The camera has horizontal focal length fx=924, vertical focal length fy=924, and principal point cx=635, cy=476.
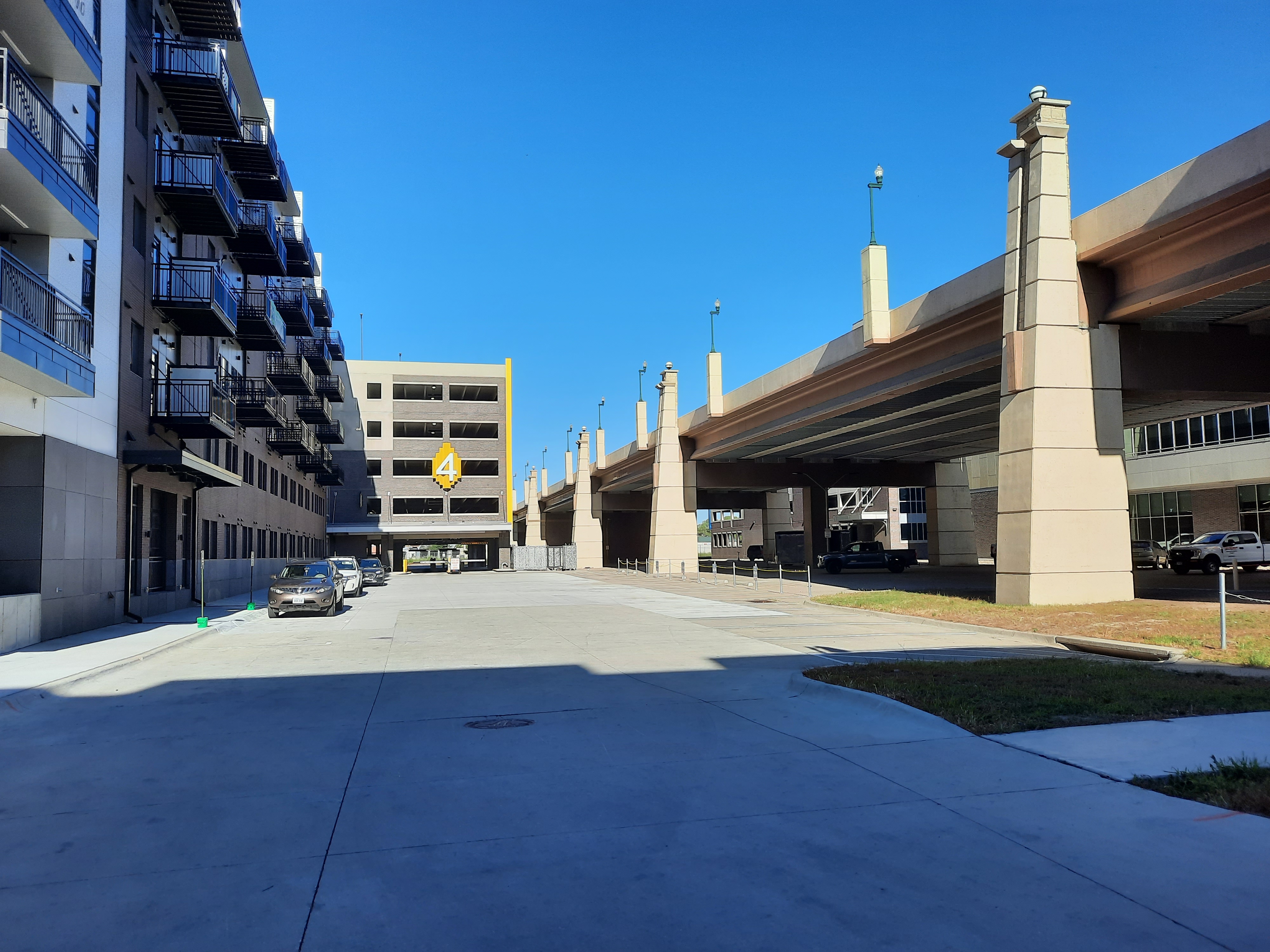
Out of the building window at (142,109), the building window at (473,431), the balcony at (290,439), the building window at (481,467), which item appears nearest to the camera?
the building window at (142,109)

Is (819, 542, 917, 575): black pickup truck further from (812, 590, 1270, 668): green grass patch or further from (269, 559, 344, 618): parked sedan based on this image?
(269, 559, 344, 618): parked sedan

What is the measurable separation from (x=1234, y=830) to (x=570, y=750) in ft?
16.3

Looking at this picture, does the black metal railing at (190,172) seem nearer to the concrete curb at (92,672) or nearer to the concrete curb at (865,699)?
Answer: the concrete curb at (92,672)

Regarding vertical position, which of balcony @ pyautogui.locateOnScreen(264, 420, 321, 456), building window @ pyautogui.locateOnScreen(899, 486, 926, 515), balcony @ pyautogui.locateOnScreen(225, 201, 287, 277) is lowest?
building window @ pyautogui.locateOnScreen(899, 486, 926, 515)

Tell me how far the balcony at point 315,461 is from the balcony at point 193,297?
2522 cm

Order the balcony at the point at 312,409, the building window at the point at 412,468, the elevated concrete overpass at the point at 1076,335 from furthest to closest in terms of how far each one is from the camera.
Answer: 1. the building window at the point at 412,468
2. the balcony at the point at 312,409
3. the elevated concrete overpass at the point at 1076,335

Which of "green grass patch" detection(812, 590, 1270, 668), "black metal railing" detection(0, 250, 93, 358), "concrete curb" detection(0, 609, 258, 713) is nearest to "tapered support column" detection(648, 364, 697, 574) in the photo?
"green grass patch" detection(812, 590, 1270, 668)

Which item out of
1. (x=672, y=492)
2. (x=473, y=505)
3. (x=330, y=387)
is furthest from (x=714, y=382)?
(x=473, y=505)

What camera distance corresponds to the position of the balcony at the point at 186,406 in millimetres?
27422

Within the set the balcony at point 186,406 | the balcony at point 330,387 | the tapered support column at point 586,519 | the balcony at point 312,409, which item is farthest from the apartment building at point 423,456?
the balcony at point 186,406

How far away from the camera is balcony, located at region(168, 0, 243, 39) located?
29.2 m

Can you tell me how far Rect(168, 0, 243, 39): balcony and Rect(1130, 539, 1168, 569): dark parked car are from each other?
149ft

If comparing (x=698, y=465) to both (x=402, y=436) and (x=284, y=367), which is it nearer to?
(x=284, y=367)

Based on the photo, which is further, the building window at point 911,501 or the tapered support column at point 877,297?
the building window at point 911,501
